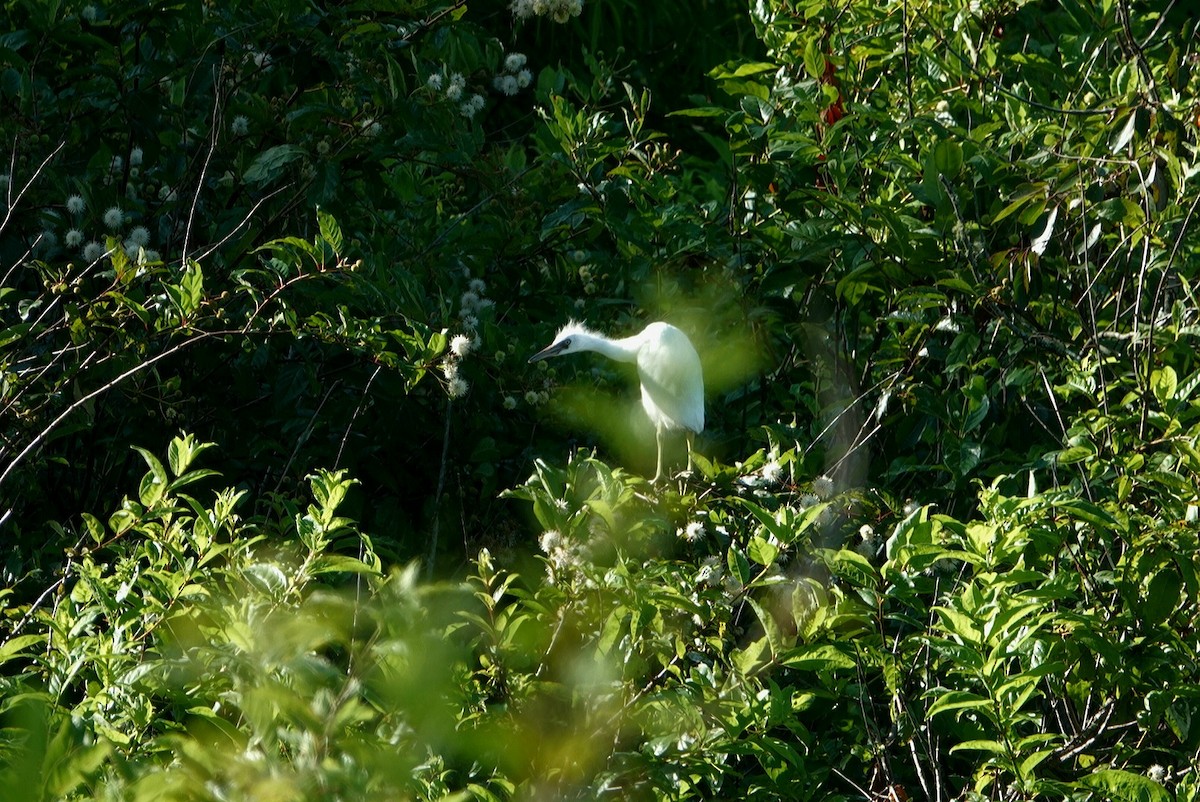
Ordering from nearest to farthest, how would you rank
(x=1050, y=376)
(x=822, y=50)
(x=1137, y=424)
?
1. (x=1137, y=424)
2. (x=1050, y=376)
3. (x=822, y=50)

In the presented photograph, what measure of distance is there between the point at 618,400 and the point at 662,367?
0.52 meters

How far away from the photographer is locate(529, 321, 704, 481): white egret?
328 centimetres

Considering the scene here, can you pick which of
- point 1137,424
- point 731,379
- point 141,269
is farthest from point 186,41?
point 1137,424

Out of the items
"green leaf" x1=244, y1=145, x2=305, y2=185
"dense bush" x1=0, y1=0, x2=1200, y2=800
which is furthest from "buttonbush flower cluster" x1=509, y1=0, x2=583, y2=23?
"green leaf" x1=244, y1=145, x2=305, y2=185

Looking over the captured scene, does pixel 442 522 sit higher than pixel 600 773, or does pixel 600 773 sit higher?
pixel 600 773

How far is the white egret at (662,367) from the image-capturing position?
10.8ft

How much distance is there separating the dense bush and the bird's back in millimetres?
211

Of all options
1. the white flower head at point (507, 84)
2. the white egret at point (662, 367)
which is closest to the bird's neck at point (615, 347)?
the white egret at point (662, 367)

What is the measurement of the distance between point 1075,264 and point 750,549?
5.50 feet

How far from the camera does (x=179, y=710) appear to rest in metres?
1.84

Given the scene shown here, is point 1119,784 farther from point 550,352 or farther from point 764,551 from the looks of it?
point 550,352

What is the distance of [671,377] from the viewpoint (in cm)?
327

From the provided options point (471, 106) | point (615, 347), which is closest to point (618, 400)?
point (615, 347)

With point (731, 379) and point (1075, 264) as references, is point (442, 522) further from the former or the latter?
point (1075, 264)
